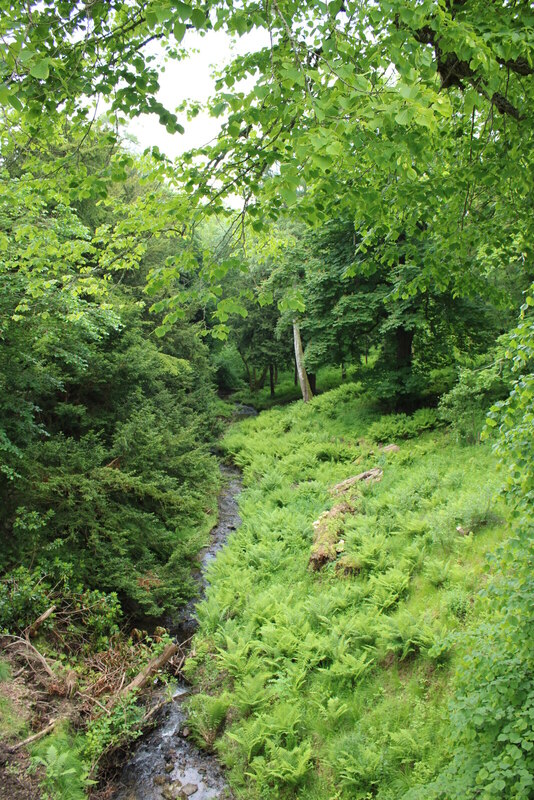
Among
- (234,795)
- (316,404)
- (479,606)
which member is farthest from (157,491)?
(316,404)

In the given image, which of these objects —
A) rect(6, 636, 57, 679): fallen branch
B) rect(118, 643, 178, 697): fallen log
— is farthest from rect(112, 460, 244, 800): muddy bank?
rect(6, 636, 57, 679): fallen branch

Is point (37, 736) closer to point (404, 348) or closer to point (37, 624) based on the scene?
point (37, 624)

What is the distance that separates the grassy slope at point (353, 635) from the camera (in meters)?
4.96

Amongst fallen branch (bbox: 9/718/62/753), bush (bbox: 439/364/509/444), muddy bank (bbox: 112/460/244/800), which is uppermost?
bush (bbox: 439/364/509/444)

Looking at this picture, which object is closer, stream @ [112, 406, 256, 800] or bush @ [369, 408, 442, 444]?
stream @ [112, 406, 256, 800]

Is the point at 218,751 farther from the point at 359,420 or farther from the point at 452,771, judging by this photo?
the point at 359,420

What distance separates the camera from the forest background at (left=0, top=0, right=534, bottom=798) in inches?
108

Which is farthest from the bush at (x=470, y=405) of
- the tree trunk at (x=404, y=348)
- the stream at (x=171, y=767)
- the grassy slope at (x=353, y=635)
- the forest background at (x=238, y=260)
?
the stream at (x=171, y=767)

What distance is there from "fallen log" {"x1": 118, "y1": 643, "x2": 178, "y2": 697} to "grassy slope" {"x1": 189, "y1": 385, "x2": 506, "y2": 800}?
50cm

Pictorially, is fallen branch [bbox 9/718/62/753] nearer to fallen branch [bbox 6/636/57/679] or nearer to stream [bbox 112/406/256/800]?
fallen branch [bbox 6/636/57/679]

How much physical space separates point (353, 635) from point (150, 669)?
3.30 meters

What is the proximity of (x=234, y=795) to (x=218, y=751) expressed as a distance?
0.71 metres

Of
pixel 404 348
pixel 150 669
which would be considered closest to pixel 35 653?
pixel 150 669

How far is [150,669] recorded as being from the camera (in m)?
7.27
